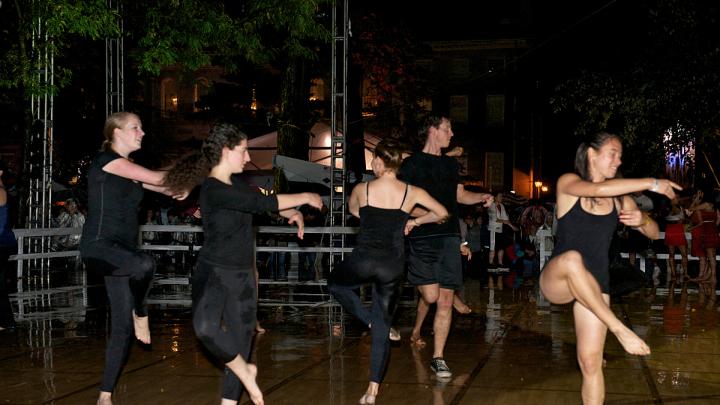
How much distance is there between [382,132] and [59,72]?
76.0 feet

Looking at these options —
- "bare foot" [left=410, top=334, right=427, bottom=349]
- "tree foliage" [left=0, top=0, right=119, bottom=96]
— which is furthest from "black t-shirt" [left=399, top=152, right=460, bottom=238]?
"tree foliage" [left=0, top=0, right=119, bottom=96]

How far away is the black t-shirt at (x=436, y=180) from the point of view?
26.5 feet

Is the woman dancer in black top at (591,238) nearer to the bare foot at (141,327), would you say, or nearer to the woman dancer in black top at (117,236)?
the woman dancer in black top at (117,236)

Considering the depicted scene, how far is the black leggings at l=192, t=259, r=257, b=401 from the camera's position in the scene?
553 cm

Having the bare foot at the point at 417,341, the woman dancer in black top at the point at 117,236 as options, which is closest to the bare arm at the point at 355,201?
the woman dancer in black top at the point at 117,236

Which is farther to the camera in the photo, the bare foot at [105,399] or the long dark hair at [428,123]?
the long dark hair at [428,123]

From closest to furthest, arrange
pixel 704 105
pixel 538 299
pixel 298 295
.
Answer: pixel 538 299 < pixel 298 295 < pixel 704 105

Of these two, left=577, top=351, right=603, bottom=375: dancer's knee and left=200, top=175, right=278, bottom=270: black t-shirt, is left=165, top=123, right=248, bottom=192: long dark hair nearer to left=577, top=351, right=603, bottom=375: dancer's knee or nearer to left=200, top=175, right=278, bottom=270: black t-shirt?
left=200, top=175, right=278, bottom=270: black t-shirt

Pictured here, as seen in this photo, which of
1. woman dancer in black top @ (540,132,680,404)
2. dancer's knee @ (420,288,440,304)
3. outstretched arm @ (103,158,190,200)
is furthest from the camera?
dancer's knee @ (420,288,440,304)

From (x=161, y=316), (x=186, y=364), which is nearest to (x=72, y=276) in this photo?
(x=161, y=316)

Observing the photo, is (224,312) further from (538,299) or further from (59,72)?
(59,72)

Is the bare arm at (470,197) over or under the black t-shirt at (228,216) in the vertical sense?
over

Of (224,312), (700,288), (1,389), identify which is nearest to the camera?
(224,312)

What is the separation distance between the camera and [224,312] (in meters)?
5.66
